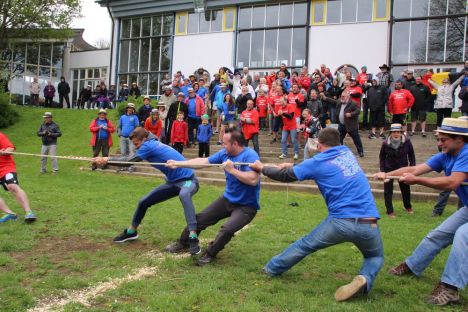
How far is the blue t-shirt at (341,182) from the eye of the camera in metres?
4.89

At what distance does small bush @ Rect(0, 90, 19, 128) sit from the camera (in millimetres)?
22734

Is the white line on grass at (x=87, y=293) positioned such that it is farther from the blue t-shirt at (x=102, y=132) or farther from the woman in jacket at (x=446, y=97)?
the woman in jacket at (x=446, y=97)

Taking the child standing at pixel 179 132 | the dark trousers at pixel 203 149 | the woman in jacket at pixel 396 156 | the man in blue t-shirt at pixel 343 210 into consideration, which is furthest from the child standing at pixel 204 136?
the man in blue t-shirt at pixel 343 210

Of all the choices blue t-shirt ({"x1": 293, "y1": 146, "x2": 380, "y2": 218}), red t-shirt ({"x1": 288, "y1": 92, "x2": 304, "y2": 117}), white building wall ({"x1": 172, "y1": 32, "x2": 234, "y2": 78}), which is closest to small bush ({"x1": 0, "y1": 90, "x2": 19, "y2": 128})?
white building wall ({"x1": 172, "y1": 32, "x2": 234, "y2": 78})

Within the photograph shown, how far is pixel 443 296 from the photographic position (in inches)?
187

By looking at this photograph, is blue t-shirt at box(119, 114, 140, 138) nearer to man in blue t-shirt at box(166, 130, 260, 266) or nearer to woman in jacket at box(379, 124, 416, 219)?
woman in jacket at box(379, 124, 416, 219)

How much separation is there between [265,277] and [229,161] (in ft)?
4.70

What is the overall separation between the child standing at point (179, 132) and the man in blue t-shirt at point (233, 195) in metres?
8.31

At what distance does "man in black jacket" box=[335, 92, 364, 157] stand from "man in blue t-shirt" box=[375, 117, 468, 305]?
7322 mm

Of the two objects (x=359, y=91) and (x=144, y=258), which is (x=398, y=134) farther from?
(x=144, y=258)

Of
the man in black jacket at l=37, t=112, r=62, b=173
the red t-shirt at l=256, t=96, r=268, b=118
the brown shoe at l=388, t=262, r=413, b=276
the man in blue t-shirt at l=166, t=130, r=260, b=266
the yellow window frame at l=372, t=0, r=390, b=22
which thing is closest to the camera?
the brown shoe at l=388, t=262, r=413, b=276

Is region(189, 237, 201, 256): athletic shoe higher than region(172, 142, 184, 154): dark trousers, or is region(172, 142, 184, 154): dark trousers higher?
region(172, 142, 184, 154): dark trousers

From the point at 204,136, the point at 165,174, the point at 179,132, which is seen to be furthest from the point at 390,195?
the point at 179,132

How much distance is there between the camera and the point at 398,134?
9406 millimetres
